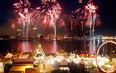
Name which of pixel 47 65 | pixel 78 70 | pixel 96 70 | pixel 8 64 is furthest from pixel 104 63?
pixel 8 64

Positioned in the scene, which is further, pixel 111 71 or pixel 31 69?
pixel 111 71

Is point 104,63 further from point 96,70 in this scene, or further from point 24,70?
point 24,70

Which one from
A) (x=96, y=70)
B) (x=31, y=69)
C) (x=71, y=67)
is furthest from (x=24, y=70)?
(x=96, y=70)

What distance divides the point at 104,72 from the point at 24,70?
10.0ft

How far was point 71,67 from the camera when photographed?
1128cm

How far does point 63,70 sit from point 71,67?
1.37 metres

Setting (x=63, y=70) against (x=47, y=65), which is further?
(x=47, y=65)

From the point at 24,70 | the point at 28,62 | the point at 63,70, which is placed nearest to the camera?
the point at 63,70

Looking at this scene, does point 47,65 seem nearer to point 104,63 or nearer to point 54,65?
point 54,65

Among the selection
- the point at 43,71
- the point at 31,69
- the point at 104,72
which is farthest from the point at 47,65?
the point at 104,72

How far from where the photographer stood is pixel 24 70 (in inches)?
436

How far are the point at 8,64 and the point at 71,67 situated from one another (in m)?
2.66

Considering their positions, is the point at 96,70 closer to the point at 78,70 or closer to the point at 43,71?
the point at 78,70

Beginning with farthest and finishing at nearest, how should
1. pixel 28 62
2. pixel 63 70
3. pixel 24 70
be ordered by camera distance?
pixel 28 62
pixel 24 70
pixel 63 70
